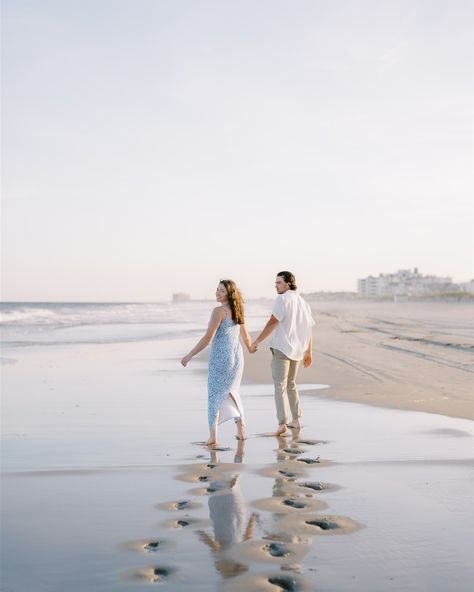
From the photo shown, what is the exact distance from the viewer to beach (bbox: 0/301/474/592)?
3420 mm

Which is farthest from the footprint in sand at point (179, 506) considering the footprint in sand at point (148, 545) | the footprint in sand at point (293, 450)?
the footprint in sand at point (293, 450)

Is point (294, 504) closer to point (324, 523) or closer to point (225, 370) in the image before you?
point (324, 523)

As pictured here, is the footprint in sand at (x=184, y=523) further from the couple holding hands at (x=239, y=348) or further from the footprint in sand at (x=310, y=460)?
the couple holding hands at (x=239, y=348)

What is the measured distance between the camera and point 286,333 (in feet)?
25.1

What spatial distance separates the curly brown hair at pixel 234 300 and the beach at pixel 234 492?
1347 millimetres

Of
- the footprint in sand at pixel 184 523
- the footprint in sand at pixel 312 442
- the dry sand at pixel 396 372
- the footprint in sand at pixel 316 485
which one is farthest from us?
the dry sand at pixel 396 372

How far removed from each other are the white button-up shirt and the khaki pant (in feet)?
0.34

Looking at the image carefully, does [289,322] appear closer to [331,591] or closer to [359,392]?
[359,392]

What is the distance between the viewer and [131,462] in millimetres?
5820

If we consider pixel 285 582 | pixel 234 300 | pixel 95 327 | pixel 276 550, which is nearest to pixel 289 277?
pixel 234 300

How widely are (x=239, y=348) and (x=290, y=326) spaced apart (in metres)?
0.75

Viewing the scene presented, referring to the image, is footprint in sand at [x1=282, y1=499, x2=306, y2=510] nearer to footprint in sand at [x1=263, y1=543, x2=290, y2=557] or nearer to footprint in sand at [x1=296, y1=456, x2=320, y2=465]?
footprint in sand at [x1=263, y1=543, x2=290, y2=557]

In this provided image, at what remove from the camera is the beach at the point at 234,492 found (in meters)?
3.42

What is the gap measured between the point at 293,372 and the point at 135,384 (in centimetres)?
413
